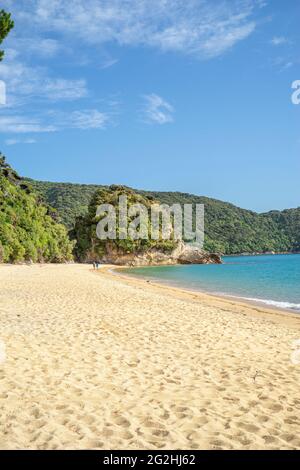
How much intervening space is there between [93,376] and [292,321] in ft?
40.8

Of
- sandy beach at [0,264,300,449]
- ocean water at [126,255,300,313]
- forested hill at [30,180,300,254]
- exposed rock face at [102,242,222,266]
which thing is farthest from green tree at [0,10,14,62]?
forested hill at [30,180,300,254]

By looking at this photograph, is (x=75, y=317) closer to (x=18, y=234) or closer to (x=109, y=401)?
(x=109, y=401)

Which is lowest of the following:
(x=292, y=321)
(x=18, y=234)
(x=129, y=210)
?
(x=292, y=321)

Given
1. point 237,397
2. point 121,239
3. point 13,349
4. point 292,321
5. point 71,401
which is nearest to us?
point 71,401

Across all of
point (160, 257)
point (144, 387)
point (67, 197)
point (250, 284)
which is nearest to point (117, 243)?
point (160, 257)

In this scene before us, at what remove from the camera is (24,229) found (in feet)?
242

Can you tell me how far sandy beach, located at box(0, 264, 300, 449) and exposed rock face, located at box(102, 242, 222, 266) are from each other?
9908cm

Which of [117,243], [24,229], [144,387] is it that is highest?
[24,229]

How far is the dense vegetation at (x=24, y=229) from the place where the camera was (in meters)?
67.2

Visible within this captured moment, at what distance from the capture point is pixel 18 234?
231ft

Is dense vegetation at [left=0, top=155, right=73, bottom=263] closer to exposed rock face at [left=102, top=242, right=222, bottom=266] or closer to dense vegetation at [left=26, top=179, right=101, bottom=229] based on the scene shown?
exposed rock face at [left=102, top=242, right=222, bottom=266]

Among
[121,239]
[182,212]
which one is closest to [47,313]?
[121,239]

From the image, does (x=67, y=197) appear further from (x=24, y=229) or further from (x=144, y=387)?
(x=144, y=387)

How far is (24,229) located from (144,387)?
7119 centimetres
